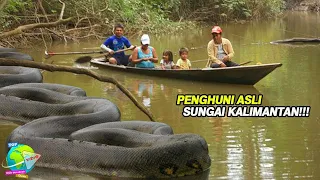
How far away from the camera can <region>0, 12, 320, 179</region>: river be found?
5.48 metres

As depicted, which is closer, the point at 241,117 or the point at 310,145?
the point at 310,145

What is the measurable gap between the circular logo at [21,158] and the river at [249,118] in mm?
152

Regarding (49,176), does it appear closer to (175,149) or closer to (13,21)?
(175,149)

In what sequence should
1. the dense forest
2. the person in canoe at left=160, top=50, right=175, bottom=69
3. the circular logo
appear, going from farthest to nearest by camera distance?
the dense forest, the person in canoe at left=160, top=50, right=175, bottom=69, the circular logo

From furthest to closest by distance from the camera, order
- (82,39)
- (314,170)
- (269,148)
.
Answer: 1. (82,39)
2. (269,148)
3. (314,170)

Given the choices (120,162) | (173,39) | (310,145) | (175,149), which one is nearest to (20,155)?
(120,162)

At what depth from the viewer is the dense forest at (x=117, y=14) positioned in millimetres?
16250

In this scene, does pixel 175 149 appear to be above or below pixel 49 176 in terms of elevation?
above

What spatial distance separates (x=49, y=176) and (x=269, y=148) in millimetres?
2291

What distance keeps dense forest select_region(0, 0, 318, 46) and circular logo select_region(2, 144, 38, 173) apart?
176 inches

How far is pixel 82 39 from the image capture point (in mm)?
18453
